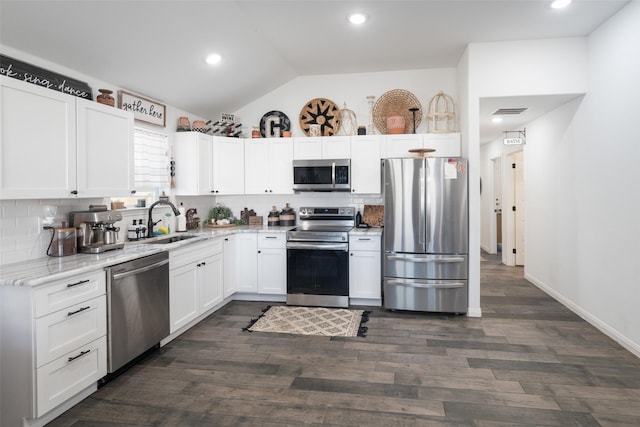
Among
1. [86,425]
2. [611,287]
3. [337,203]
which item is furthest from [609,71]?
[86,425]

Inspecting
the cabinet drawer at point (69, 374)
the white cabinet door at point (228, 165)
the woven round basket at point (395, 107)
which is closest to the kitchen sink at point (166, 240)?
the white cabinet door at point (228, 165)

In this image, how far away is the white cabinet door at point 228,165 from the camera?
4953mm

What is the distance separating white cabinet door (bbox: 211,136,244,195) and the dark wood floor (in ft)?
6.06

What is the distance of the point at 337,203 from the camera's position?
16.8 ft

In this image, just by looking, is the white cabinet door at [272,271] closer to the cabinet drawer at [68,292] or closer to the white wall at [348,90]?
the white wall at [348,90]

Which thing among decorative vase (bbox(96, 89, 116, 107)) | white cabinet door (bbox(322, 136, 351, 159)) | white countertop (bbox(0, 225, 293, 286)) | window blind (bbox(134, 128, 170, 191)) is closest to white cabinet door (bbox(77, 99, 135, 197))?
decorative vase (bbox(96, 89, 116, 107))

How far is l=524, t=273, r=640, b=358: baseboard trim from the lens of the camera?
3.15m

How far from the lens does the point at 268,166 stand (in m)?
5.00

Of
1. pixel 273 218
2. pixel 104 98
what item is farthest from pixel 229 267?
pixel 104 98

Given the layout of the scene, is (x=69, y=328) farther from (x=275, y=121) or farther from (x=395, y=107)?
(x=395, y=107)

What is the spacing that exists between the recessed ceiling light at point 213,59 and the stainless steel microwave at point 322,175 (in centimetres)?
146

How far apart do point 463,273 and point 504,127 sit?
9.95 feet

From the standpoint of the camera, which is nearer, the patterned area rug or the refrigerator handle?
the patterned area rug

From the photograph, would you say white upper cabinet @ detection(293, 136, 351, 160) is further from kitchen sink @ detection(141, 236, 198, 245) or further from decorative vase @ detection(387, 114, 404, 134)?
kitchen sink @ detection(141, 236, 198, 245)
